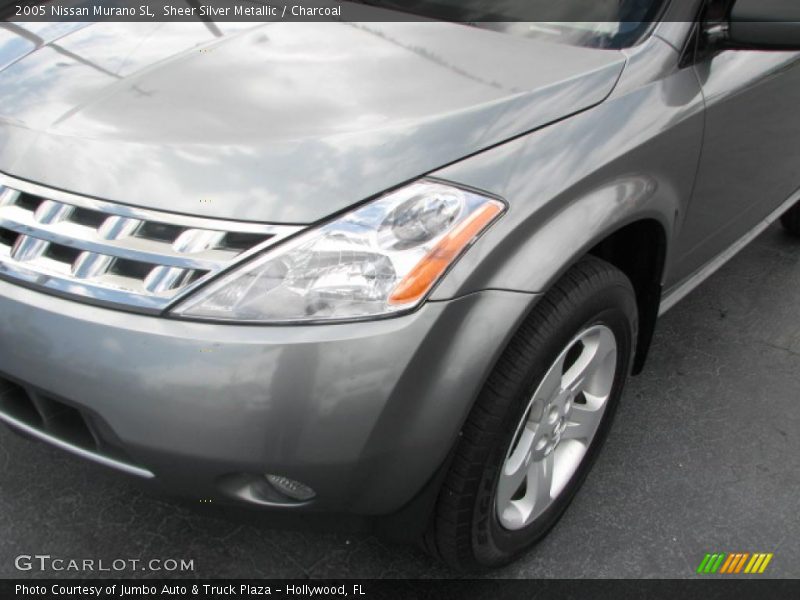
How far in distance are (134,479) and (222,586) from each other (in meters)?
0.53

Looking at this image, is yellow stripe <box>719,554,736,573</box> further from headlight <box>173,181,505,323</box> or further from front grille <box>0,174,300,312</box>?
front grille <box>0,174,300,312</box>

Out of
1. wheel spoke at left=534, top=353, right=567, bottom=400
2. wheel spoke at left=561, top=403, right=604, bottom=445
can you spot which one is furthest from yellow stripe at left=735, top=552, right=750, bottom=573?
wheel spoke at left=534, top=353, right=567, bottom=400

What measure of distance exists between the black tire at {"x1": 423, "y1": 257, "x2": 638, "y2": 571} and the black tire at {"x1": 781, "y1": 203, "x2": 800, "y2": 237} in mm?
2361

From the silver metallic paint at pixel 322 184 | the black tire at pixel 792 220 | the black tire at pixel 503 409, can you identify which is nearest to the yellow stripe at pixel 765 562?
the black tire at pixel 503 409

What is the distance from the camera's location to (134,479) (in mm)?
1460

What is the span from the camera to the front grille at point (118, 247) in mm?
1349

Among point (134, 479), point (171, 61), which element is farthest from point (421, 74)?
point (134, 479)

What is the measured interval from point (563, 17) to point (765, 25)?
1.58 feet

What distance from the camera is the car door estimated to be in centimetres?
197

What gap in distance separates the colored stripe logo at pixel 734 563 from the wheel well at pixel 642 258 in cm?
59

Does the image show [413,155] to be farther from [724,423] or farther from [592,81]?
[724,423]

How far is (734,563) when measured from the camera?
203cm

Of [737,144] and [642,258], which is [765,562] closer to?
[642,258]

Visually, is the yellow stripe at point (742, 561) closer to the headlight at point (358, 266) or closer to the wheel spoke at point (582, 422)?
the wheel spoke at point (582, 422)
